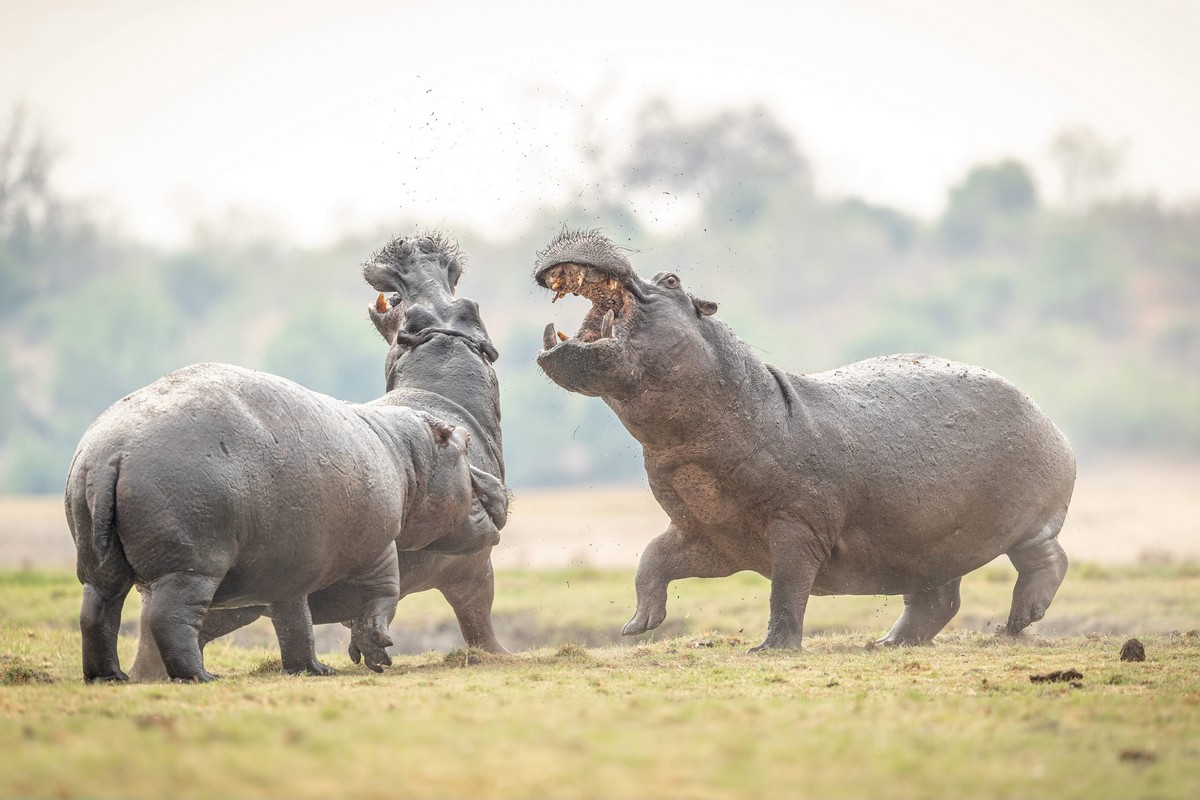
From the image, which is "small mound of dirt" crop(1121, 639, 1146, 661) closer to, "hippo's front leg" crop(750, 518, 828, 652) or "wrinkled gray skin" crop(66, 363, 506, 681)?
"hippo's front leg" crop(750, 518, 828, 652)

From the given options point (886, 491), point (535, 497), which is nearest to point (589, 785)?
point (886, 491)

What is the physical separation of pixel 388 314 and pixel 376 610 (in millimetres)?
3747

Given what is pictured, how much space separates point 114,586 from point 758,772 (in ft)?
14.7

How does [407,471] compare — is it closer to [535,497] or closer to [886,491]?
[886,491]

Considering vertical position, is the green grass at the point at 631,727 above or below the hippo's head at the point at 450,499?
below

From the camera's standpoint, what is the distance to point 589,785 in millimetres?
5180

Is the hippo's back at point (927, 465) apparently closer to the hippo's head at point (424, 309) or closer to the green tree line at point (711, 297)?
the hippo's head at point (424, 309)

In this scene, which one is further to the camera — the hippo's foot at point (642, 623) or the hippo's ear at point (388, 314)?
the hippo's ear at point (388, 314)

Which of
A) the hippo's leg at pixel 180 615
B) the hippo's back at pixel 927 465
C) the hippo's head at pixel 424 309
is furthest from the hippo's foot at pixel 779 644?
the hippo's leg at pixel 180 615

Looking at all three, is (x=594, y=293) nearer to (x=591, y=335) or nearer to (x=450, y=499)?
(x=591, y=335)

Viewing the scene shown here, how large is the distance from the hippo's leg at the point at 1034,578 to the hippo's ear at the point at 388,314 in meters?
5.41

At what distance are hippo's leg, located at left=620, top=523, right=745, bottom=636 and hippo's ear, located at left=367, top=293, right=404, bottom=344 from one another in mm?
3021

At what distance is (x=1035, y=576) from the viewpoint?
12.6m

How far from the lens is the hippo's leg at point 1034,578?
12.6m
